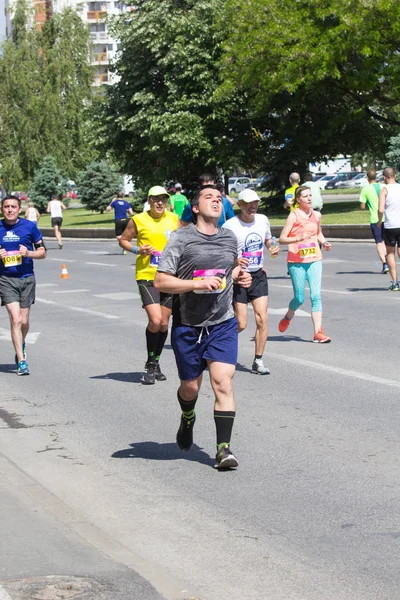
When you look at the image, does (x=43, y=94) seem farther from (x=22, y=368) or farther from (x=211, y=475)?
(x=211, y=475)

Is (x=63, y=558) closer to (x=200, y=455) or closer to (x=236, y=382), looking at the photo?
(x=200, y=455)

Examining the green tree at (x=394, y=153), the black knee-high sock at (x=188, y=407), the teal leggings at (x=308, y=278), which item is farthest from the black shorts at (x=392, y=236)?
the green tree at (x=394, y=153)

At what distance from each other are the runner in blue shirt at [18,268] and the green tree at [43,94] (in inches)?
2490

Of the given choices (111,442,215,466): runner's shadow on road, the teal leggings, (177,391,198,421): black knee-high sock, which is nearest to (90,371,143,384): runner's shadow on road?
the teal leggings

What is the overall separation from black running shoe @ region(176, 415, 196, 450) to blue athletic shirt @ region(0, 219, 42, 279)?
4542 mm

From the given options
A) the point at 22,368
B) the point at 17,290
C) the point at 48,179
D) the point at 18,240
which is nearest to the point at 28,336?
the point at 22,368

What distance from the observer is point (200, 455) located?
780cm

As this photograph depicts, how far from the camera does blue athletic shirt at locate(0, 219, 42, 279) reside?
38.1ft

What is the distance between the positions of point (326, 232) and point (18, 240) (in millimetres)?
23463

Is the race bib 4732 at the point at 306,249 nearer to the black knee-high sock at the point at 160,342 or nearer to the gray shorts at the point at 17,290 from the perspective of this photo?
the black knee-high sock at the point at 160,342

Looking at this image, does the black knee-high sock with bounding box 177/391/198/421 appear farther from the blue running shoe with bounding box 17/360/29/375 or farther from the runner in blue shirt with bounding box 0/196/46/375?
the blue running shoe with bounding box 17/360/29/375

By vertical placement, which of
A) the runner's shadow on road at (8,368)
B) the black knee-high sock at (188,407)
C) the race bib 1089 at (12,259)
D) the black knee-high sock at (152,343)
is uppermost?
the race bib 1089 at (12,259)

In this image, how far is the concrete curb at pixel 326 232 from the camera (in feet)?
108

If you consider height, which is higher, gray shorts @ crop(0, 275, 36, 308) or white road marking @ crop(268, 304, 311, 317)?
gray shorts @ crop(0, 275, 36, 308)
